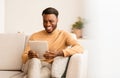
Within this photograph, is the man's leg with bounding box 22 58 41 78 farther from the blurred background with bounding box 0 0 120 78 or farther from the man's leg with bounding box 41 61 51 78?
the blurred background with bounding box 0 0 120 78

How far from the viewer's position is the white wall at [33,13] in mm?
3752

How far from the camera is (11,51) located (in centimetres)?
234

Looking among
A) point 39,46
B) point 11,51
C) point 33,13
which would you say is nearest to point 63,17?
point 33,13

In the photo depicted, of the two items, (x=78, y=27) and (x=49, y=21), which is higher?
(x=49, y=21)

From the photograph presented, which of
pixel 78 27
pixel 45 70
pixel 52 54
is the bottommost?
pixel 45 70

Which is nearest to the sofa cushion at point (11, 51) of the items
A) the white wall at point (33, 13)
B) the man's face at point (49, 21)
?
the man's face at point (49, 21)

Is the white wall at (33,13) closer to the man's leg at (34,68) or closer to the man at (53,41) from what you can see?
the man at (53,41)

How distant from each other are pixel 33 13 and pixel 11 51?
4.97 ft

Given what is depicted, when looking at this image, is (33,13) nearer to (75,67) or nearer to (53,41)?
(53,41)

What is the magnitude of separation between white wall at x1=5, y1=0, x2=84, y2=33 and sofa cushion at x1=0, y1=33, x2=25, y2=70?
1.39 meters

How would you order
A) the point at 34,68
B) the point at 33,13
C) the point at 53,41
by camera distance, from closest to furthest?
the point at 34,68 → the point at 53,41 → the point at 33,13

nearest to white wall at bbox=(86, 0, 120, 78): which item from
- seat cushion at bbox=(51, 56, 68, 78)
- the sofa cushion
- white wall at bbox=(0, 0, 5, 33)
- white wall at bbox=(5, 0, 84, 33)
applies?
white wall at bbox=(5, 0, 84, 33)

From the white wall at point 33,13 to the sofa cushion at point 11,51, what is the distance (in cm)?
139

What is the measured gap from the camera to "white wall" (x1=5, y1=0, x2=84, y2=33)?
3.75 meters
